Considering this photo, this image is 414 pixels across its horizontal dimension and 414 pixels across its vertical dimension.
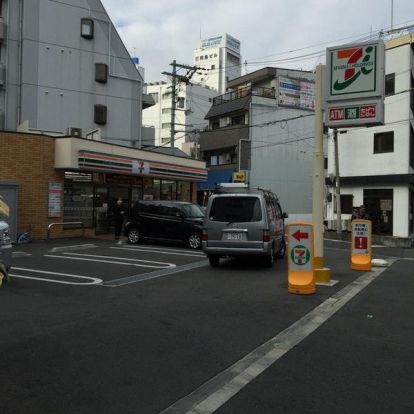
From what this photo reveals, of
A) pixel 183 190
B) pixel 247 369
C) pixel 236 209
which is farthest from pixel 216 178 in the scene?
pixel 247 369

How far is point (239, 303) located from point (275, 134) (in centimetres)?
3411

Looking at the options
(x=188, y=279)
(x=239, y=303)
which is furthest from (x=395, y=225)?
(x=239, y=303)

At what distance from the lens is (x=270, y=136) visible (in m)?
40.9

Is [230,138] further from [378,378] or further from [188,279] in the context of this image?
[378,378]

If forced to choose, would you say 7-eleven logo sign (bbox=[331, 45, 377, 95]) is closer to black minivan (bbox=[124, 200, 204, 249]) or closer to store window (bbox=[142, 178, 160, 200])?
black minivan (bbox=[124, 200, 204, 249])

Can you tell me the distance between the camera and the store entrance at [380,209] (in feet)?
90.0

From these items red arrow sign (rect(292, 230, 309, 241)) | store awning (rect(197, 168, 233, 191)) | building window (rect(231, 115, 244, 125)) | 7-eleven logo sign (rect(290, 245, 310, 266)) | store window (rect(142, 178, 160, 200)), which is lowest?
7-eleven logo sign (rect(290, 245, 310, 266))

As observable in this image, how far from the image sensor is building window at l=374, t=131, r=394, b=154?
2744cm

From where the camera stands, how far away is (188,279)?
10.8 meters

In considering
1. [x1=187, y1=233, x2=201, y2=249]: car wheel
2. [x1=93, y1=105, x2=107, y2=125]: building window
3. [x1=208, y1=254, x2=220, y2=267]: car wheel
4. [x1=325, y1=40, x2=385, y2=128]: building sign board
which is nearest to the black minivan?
[x1=187, y1=233, x2=201, y2=249]: car wheel

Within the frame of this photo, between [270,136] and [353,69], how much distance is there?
30396 mm

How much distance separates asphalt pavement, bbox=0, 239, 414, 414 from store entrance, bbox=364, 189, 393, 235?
17453 millimetres

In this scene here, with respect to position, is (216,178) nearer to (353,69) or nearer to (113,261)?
(113,261)

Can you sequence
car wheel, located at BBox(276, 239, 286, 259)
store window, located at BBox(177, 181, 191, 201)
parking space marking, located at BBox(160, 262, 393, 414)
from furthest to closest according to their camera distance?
store window, located at BBox(177, 181, 191, 201), car wheel, located at BBox(276, 239, 286, 259), parking space marking, located at BBox(160, 262, 393, 414)
